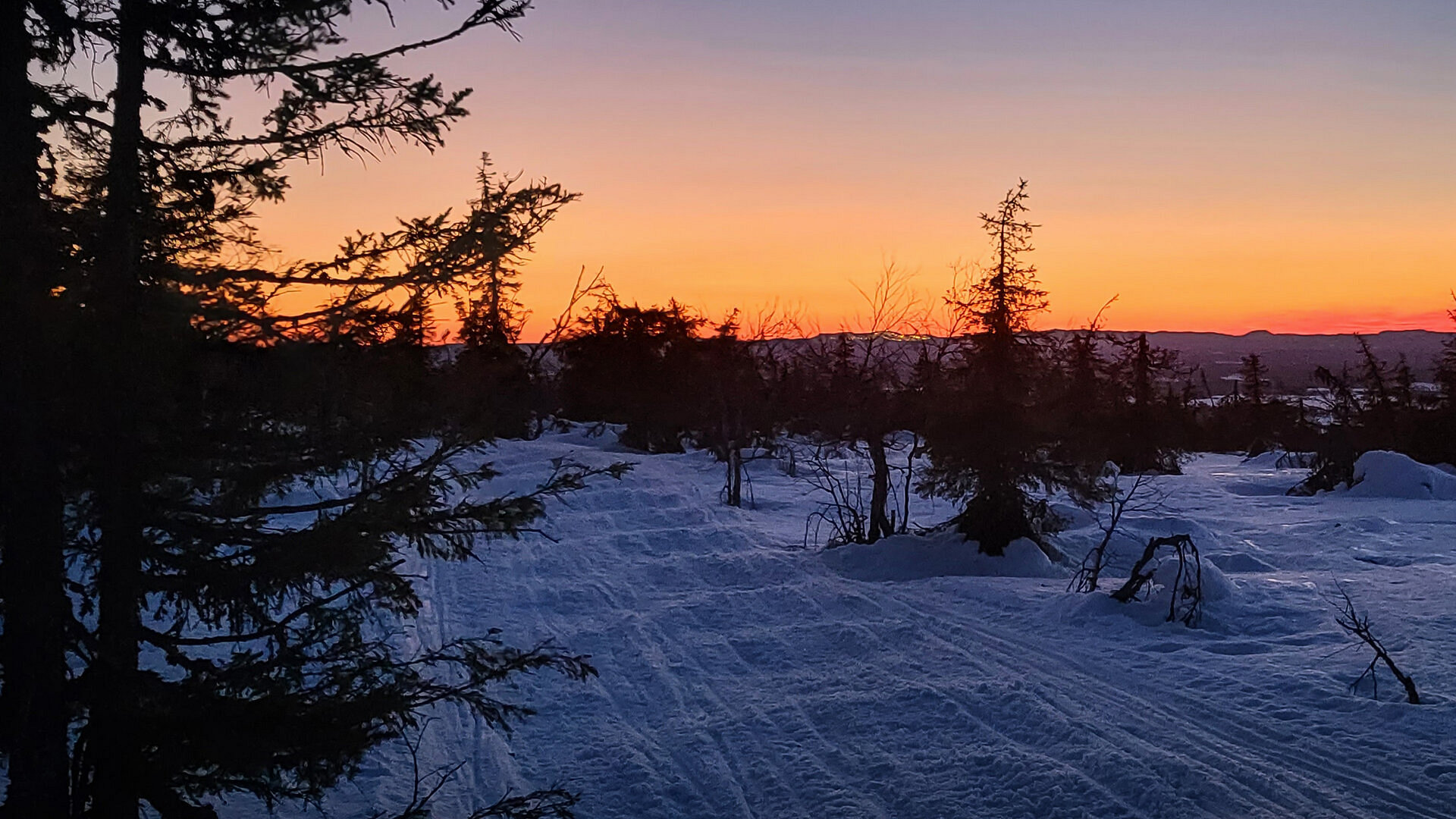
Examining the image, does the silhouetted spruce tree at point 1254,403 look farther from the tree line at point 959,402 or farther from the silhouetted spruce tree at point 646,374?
the silhouetted spruce tree at point 646,374

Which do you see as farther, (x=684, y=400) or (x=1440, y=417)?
→ (x=684, y=400)

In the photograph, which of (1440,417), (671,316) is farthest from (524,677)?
(1440,417)

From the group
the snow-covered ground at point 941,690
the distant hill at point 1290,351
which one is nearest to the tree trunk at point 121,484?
the snow-covered ground at point 941,690

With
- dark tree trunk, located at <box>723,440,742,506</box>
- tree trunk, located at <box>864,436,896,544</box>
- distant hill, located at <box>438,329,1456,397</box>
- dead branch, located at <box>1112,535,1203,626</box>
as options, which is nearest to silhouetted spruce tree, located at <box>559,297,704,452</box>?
dark tree trunk, located at <box>723,440,742,506</box>

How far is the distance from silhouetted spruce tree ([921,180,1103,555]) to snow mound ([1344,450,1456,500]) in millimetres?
12519

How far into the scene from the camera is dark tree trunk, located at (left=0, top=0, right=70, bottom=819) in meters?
3.83

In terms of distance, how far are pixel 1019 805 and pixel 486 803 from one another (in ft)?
10.9

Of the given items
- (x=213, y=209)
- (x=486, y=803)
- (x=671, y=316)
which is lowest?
(x=486, y=803)

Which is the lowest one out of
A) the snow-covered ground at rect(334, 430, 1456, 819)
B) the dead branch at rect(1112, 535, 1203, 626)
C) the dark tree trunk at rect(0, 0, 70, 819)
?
the snow-covered ground at rect(334, 430, 1456, 819)

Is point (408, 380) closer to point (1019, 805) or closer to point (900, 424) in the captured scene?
point (1019, 805)

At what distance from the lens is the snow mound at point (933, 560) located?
1313cm

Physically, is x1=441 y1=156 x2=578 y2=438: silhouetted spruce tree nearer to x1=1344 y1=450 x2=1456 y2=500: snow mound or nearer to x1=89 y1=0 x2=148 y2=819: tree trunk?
x1=89 y1=0 x2=148 y2=819: tree trunk

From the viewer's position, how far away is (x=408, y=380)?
4.57 meters

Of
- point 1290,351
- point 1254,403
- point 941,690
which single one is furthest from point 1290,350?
point 941,690
